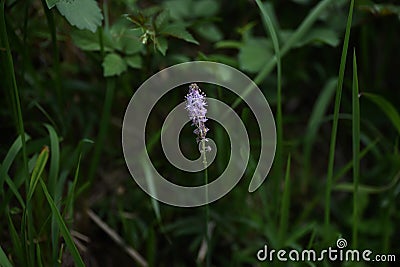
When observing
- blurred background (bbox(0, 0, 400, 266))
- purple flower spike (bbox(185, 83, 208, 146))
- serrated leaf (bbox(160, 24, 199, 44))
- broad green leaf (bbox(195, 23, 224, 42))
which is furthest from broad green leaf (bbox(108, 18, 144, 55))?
purple flower spike (bbox(185, 83, 208, 146))

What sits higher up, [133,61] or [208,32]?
[208,32]

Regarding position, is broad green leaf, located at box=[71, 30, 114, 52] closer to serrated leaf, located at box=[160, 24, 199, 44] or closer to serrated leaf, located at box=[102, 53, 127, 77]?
serrated leaf, located at box=[102, 53, 127, 77]

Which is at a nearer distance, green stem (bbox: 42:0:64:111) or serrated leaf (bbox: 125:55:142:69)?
green stem (bbox: 42:0:64:111)

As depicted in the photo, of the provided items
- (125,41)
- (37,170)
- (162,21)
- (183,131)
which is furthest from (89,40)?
(183,131)

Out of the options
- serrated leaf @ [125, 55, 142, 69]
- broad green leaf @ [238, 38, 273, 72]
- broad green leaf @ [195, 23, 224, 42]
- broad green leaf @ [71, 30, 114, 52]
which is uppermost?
broad green leaf @ [195, 23, 224, 42]

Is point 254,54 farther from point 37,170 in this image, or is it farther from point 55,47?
point 37,170

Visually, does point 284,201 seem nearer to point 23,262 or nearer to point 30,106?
point 23,262

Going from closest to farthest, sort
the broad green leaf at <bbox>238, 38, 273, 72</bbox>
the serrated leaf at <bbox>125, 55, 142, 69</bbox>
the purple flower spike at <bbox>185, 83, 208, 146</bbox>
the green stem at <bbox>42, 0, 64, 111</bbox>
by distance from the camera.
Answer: the purple flower spike at <bbox>185, 83, 208, 146</bbox>, the green stem at <bbox>42, 0, 64, 111</bbox>, the serrated leaf at <bbox>125, 55, 142, 69</bbox>, the broad green leaf at <bbox>238, 38, 273, 72</bbox>

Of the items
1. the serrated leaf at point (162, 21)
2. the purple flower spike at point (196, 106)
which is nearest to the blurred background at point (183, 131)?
the serrated leaf at point (162, 21)
